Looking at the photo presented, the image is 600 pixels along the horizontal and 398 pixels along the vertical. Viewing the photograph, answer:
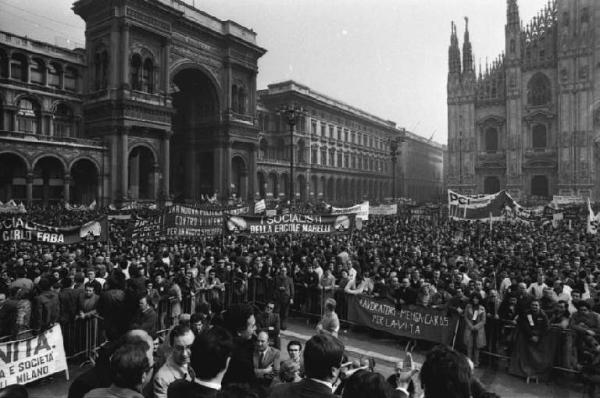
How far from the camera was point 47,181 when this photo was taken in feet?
104

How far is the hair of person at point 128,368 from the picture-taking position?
315 cm

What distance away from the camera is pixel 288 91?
53.7 metres

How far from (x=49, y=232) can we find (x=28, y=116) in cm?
2599

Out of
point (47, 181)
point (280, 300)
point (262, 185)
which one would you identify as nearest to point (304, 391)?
point (280, 300)

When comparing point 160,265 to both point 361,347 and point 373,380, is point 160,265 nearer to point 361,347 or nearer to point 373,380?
point 361,347

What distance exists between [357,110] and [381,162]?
11.5m

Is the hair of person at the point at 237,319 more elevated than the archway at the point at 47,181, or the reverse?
the archway at the point at 47,181

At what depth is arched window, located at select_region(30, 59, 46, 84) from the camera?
33375 mm

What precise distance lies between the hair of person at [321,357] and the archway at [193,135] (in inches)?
1480

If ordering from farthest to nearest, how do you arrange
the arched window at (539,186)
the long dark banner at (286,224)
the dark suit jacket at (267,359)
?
1. the arched window at (539,186)
2. the long dark banner at (286,224)
3. the dark suit jacket at (267,359)

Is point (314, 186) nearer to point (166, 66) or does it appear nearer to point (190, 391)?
point (166, 66)

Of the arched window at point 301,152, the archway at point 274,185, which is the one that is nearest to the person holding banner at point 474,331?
the archway at point 274,185

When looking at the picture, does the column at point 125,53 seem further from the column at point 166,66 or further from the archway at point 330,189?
the archway at point 330,189

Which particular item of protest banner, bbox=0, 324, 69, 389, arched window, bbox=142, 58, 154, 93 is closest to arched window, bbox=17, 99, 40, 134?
arched window, bbox=142, 58, 154, 93
